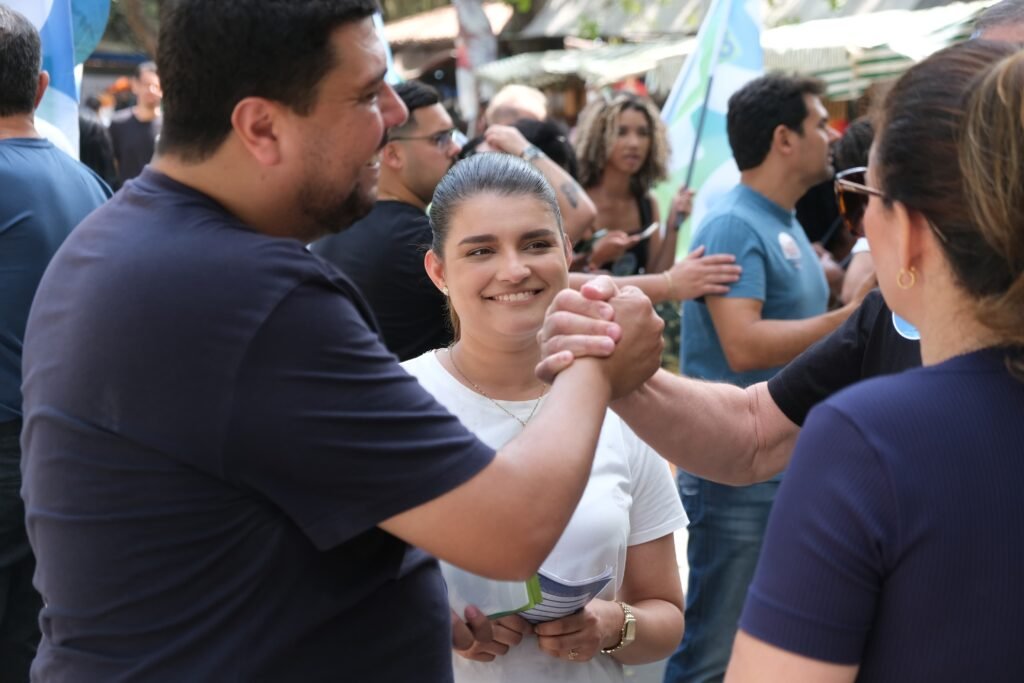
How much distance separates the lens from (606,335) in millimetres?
1938

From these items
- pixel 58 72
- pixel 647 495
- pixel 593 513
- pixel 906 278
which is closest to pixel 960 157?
pixel 906 278

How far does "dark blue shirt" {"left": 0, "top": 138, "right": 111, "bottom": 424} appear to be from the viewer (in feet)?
11.0

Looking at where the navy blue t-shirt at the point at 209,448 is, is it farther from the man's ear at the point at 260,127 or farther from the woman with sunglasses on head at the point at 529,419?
the woman with sunglasses on head at the point at 529,419

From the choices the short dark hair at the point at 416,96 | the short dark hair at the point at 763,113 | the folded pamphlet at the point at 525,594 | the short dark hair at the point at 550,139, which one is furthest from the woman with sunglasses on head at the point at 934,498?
the short dark hair at the point at 550,139

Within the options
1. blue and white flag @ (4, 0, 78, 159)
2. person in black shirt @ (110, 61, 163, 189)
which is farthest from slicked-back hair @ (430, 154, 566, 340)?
person in black shirt @ (110, 61, 163, 189)

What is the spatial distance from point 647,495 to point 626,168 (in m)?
3.79

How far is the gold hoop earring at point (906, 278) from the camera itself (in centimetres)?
153

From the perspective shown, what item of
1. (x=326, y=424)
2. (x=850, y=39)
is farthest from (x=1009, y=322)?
(x=850, y=39)

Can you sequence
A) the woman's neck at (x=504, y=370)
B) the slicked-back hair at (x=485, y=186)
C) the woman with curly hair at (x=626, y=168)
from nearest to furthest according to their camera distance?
1. the woman's neck at (x=504, y=370)
2. the slicked-back hair at (x=485, y=186)
3. the woman with curly hair at (x=626, y=168)

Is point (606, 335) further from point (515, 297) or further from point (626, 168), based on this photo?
point (626, 168)

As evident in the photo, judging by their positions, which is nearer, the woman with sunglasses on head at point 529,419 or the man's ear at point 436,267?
the woman with sunglasses on head at point 529,419

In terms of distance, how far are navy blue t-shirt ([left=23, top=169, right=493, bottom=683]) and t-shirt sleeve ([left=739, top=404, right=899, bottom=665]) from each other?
1.42 feet

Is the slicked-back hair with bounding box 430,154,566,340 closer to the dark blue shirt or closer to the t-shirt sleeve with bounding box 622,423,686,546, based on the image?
the t-shirt sleeve with bounding box 622,423,686,546

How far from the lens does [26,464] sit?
1.74 meters
